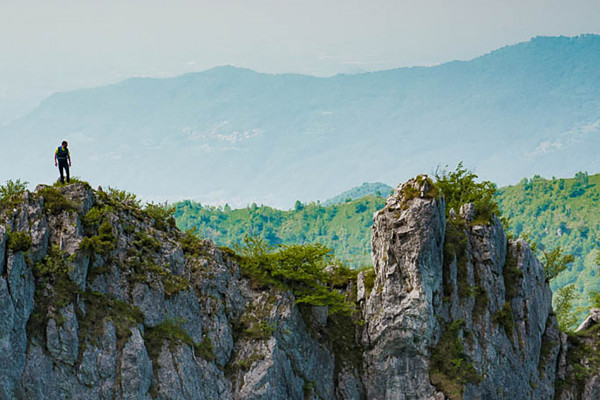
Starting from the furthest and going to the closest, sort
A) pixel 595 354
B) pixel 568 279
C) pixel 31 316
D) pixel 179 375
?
pixel 568 279
pixel 595 354
pixel 179 375
pixel 31 316

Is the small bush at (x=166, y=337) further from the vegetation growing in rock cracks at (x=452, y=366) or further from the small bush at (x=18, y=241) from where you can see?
the vegetation growing in rock cracks at (x=452, y=366)

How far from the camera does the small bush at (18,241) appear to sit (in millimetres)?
35594

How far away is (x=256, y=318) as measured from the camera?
138 feet

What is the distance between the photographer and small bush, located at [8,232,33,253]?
117 ft

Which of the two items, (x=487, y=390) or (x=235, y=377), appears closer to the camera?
(x=235, y=377)

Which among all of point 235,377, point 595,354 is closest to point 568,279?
point 595,354

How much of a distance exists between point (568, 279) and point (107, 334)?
16052cm

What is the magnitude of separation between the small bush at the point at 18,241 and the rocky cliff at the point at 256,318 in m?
0.08

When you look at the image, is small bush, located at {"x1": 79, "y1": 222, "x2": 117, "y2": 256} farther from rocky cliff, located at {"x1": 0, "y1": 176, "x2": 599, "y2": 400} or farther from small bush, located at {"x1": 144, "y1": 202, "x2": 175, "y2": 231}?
small bush, located at {"x1": 144, "y1": 202, "x2": 175, "y2": 231}

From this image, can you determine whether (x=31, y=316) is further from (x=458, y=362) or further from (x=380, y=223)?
(x=458, y=362)

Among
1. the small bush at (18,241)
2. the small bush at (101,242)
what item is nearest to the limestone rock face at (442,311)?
the small bush at (101,242)

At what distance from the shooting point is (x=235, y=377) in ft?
132

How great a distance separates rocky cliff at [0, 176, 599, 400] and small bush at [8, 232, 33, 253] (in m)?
0.08

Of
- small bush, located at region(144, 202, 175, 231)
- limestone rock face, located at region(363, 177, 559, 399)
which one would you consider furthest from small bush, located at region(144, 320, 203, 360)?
limestone rock face, located at region(363, 177, 559, 399)
